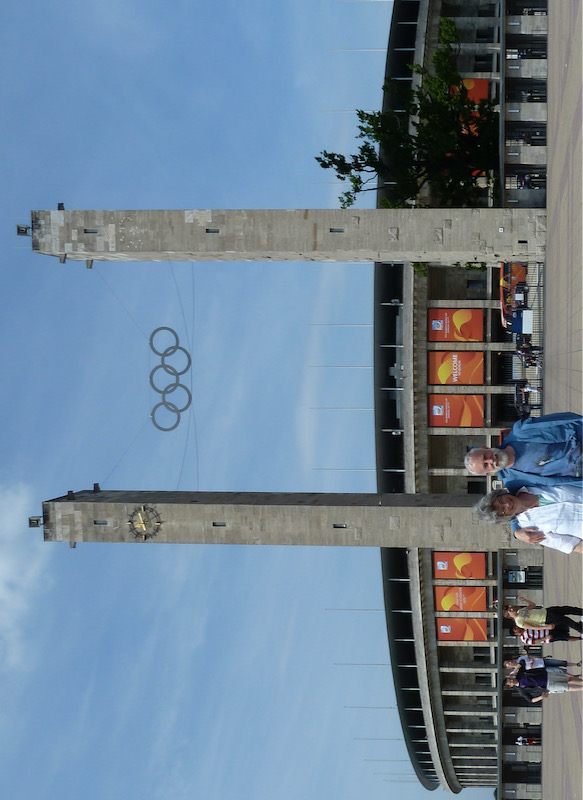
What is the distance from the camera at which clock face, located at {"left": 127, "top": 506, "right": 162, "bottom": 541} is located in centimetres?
2612

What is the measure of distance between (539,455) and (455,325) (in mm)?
25784

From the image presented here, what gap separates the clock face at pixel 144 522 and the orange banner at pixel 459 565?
43.8ft

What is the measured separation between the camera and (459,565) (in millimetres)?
34500

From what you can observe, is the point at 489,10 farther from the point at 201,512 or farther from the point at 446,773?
the point at 446,773

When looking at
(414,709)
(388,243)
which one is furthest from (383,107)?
(414,709)

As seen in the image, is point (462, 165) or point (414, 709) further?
point (414, 709)

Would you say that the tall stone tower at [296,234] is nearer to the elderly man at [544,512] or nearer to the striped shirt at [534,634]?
the striped shirt at [534,634]

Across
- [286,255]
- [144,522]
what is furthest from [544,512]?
[144,522]

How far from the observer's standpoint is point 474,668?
36875 millimetres

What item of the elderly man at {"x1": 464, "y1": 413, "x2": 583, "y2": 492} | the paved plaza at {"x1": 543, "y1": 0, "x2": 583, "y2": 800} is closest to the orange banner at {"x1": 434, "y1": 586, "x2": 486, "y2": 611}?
the paved plaza at {"x1": 543, "y1": 0, "x2": 583, "y2": 800}

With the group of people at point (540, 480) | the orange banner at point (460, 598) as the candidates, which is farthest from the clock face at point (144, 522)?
the group of people at point (540, 480)

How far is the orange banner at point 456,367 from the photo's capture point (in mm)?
34031

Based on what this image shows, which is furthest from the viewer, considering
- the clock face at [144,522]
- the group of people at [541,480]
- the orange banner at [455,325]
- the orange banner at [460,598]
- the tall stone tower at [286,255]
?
the orange banner at [460,598]

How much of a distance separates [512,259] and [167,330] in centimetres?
1254
